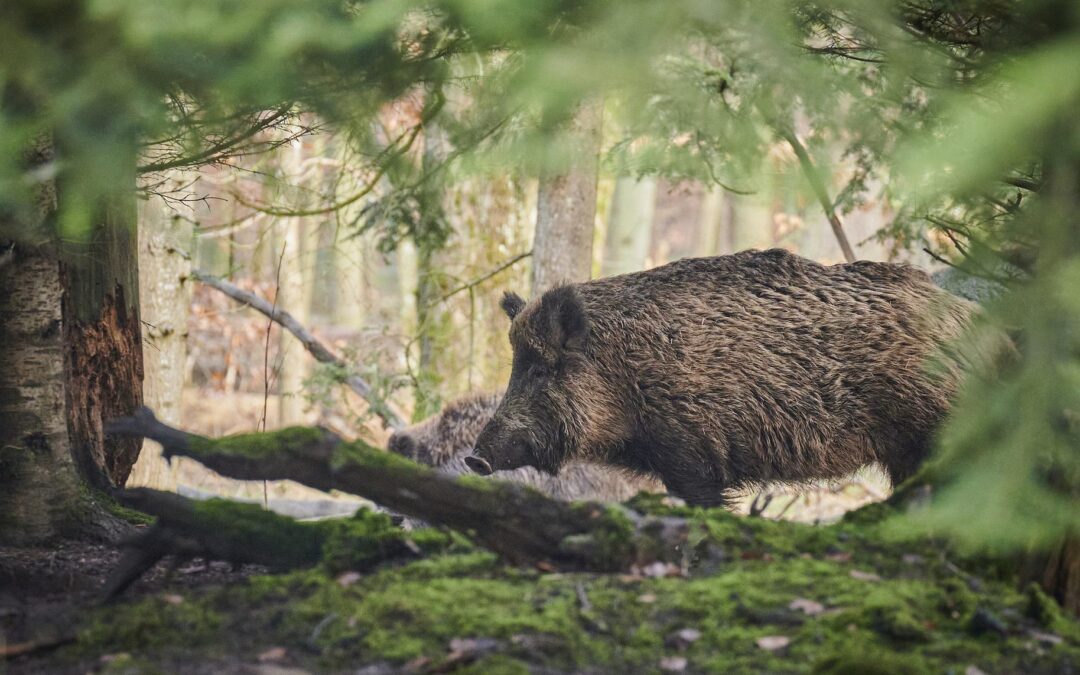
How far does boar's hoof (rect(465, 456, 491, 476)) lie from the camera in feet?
Result: 20.0

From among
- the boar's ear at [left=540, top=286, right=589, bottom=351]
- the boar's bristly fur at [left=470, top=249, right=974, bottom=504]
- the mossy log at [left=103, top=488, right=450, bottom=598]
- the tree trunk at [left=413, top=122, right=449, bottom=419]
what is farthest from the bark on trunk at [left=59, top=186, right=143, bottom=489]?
the tree trunk at [left=413, top=122, right=449, bottom=419]

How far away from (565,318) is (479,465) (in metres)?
1.01

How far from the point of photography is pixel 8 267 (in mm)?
4738

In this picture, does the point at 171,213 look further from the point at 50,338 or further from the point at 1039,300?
the point at 1039,300

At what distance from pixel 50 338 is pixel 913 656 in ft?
12.7

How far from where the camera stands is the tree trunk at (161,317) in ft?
29.4

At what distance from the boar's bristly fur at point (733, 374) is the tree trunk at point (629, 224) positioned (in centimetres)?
1314

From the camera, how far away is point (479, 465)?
6152 millimetres

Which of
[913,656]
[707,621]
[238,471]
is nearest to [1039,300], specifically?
[913,656]

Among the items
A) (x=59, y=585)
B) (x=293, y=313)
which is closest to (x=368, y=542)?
(x=59, y=585)

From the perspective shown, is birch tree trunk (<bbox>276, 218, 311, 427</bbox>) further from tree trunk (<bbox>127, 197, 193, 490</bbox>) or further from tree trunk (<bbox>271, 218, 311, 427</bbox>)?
tree trunk (<bbox>127, 197, 193, 490</bbox>)

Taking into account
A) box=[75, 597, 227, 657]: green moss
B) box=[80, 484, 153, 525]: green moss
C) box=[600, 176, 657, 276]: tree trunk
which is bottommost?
box=[75, 597, 227, 657]: green moss

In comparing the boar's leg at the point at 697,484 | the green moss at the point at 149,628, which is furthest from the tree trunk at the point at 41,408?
the boar's leg at the point at 697,484

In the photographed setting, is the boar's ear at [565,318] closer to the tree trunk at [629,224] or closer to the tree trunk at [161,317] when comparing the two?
the tree trunk at [161,317]
